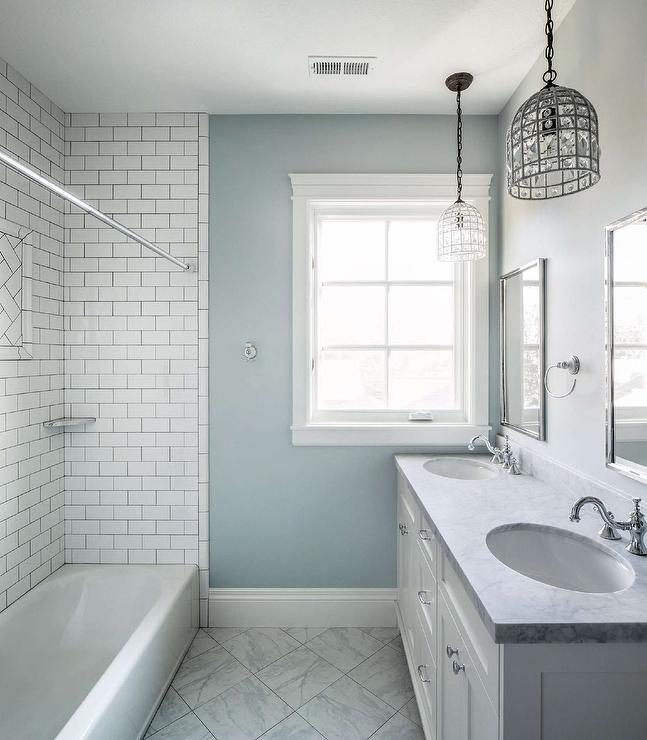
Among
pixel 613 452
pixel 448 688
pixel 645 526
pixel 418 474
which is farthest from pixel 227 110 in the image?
pixel 448 688

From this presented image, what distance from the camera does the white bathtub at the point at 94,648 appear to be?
158cm

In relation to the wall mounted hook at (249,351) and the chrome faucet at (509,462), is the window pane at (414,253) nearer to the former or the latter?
the wall mounted hook at (249,351)

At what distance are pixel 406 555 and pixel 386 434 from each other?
23.5 inches

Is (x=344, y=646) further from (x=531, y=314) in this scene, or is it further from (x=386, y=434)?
→ (x=531, y=314)

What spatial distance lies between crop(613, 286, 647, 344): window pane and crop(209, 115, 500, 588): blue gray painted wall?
39.2 inches

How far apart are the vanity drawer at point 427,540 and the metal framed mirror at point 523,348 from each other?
639 millimetres

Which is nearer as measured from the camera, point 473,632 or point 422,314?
point 473,632

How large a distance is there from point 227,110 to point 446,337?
65.0 inches

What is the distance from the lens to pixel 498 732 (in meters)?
0.94

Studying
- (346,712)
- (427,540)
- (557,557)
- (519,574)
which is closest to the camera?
(519,574)

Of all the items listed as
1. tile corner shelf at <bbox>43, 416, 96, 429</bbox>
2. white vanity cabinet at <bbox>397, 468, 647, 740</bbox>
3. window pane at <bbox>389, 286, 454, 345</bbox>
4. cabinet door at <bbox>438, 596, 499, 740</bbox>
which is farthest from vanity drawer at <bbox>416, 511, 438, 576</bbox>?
tile corner shelf at <bbox>43, 416, 96, 429</bbox>

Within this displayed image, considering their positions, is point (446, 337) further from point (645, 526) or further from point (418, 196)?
point (645, 526)

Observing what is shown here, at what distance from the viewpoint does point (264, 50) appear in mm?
1912

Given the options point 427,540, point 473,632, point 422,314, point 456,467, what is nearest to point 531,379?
point 456,467
